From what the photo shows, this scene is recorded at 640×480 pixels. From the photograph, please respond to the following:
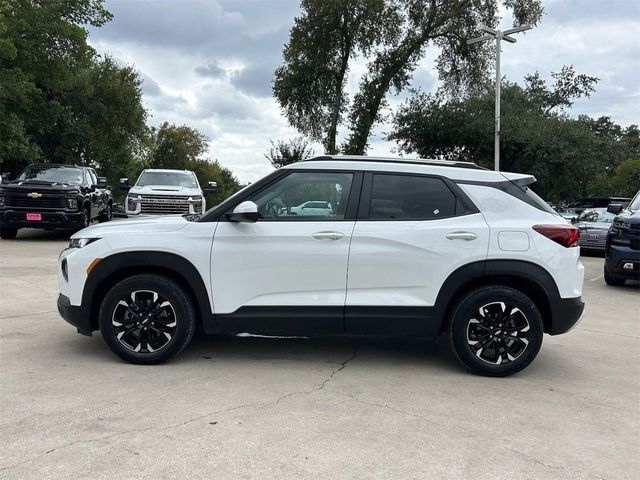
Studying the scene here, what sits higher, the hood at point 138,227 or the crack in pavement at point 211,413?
the hood at point 138,227

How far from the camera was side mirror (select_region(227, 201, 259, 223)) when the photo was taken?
4.40 meters

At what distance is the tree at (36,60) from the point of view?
19094mm

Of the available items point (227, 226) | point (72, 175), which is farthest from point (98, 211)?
point (227, 226)

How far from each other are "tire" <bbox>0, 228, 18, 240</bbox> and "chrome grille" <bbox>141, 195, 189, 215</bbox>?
3.53 meters

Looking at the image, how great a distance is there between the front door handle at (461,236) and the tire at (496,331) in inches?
17.1

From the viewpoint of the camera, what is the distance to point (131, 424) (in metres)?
3.47

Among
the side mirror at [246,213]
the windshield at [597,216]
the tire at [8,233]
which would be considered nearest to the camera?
the side mirror at [246,213]

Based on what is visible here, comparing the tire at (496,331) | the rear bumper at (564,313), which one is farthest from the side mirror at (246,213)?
the rear bumper at (564,313)

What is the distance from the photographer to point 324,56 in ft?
90.1

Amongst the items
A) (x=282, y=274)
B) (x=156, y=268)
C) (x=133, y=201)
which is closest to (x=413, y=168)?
(x=282, y=274)

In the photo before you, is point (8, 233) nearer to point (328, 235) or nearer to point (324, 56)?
point (328, 235)

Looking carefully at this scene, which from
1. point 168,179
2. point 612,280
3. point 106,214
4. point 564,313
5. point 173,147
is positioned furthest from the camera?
point 173,147

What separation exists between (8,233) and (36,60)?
30.3 ft

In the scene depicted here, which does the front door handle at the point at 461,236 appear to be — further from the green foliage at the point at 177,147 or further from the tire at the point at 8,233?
the green foliage at the point at 177,147
